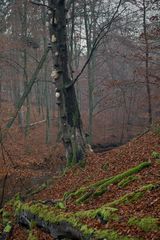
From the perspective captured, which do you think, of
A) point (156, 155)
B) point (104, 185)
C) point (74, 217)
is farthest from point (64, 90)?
point (74, 217)

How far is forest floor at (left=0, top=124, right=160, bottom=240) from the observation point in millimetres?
6750

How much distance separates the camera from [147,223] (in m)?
6.54

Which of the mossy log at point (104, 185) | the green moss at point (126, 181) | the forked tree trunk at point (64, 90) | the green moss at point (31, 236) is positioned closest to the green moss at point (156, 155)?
the mossy log at point (104, 185)

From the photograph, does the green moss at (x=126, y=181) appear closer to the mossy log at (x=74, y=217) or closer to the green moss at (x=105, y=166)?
the mossy log at (x=74, y=217)

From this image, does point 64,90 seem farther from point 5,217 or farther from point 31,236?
point 31,236

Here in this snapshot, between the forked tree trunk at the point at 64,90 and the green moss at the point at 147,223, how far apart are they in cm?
930

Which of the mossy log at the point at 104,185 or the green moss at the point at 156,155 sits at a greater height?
the green moss at the point at 156,155

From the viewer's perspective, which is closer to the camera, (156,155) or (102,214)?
(102,214)

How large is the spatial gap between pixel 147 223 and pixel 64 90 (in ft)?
33.0

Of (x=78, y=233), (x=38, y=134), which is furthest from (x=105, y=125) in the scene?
(x=78, y=233)

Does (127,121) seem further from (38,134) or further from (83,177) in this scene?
(83,177)

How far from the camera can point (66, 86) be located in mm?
15938

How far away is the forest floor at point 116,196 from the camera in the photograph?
675 centimetres

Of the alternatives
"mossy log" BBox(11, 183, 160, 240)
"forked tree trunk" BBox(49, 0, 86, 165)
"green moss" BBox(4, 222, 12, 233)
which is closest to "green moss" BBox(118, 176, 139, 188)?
"mossy log" BBox(11, 183, 160, 240)
